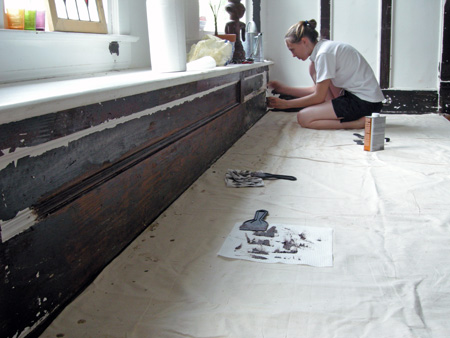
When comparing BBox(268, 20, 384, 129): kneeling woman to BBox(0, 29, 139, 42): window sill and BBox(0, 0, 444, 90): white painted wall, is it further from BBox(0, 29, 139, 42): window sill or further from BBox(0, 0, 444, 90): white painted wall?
BBox(0, 29, 139, 42): window sill

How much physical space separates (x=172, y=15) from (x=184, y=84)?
0.30 meters

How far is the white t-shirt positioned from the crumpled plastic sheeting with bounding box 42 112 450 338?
4.16 feet

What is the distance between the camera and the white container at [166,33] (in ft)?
6.16

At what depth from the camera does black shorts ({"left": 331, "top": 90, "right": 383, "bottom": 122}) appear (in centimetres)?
345

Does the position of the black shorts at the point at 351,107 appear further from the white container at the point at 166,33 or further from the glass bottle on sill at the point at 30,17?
the glass bottle on sill at the point at 30,17

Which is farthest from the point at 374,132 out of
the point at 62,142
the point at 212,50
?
the point at 62,142

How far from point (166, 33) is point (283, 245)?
1.07 meters

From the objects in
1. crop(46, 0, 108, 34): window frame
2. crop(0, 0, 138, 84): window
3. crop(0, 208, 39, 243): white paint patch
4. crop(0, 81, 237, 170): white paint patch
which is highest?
crop(46, 0, 108, 34): window frame

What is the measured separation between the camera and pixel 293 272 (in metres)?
1.30

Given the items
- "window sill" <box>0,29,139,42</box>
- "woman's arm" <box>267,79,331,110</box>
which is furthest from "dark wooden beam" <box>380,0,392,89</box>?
"window sill" <box>0,29,139,42</box>

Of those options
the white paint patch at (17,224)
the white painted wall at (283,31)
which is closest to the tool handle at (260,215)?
the white paint patch at (17,224)

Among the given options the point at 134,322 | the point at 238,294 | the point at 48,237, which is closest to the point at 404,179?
the point at 238,294

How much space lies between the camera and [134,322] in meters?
1.07

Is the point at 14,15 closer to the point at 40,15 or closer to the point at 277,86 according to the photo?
the point at 40,15
